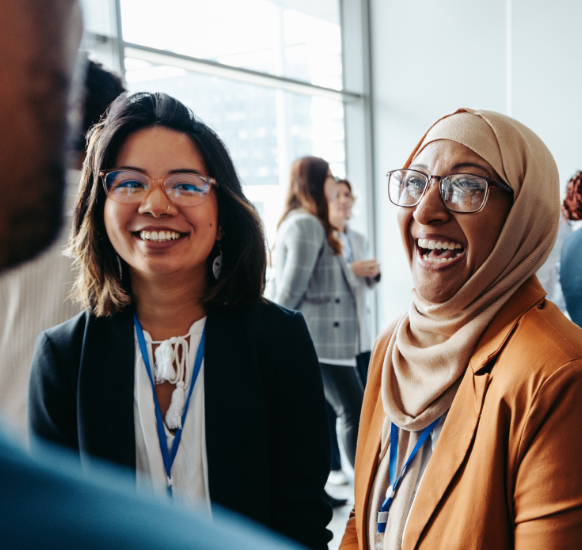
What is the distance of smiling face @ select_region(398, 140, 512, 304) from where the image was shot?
1.19 m

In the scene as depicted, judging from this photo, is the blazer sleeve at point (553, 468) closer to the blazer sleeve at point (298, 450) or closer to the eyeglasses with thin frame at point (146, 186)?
the blazer sleeve at point (298, 450)

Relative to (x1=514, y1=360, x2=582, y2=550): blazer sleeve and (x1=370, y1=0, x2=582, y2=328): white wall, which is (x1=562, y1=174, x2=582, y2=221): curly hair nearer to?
(x1=370, y1=0, x2=582, y2=328): white wall

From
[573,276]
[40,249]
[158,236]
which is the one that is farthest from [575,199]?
[40,249]

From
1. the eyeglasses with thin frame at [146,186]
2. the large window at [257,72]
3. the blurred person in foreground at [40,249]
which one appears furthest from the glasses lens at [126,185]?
the large window at [257,72]

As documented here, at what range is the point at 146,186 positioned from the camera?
47.2 inches

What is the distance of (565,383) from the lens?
0.93 m

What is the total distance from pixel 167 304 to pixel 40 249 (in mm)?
894

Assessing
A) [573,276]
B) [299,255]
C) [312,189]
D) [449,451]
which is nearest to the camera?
[449,451]

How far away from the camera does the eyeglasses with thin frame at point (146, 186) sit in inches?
47.0

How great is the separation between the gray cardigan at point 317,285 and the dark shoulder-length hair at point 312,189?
0.05m

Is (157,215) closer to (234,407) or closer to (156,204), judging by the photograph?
(156,204)

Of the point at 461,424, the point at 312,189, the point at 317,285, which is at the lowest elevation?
the point at 461,424

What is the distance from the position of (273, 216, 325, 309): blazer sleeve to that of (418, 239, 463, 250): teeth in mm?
1851

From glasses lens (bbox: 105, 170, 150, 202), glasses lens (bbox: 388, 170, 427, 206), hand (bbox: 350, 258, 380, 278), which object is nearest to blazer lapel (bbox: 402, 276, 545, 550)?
glasses lens (bbox: 388, 170, 427, 206)
